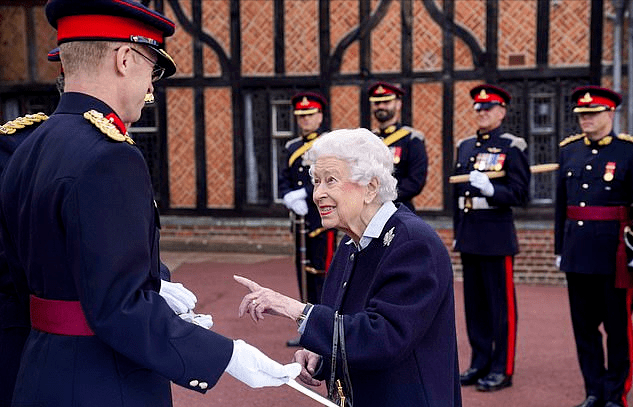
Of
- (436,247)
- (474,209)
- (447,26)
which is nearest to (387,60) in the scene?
(447,26)

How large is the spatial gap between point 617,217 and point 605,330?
29.0 inches

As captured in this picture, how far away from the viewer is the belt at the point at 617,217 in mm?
4664

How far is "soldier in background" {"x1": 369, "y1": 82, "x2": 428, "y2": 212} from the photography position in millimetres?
6078

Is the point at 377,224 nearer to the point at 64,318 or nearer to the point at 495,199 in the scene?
the point at 64,318

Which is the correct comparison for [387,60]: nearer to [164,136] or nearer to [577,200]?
[164,136]

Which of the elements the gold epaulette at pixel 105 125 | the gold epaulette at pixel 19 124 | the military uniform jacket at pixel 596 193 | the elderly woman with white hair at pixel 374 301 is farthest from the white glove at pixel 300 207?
the gold epaulette at pixel 105 125

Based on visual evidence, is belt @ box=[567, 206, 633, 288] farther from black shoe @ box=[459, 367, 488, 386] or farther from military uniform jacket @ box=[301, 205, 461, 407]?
military uniform jacket @ box=[301, 205, 461, 407]

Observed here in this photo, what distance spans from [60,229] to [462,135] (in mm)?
8381

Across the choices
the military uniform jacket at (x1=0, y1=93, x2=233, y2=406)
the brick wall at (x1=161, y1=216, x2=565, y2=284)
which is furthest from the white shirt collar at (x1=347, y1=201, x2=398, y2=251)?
the brick wall at (x1=161, y1=216, x2=565, y2=284)

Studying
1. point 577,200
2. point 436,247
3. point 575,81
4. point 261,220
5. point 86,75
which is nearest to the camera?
point 86,75

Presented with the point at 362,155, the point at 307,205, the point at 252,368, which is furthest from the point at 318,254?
the point at 252,368

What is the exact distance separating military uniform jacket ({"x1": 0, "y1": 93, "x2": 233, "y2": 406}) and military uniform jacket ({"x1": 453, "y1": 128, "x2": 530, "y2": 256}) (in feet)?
12.2

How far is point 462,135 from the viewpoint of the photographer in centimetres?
→ 984

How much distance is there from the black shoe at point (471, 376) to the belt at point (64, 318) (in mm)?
3961
